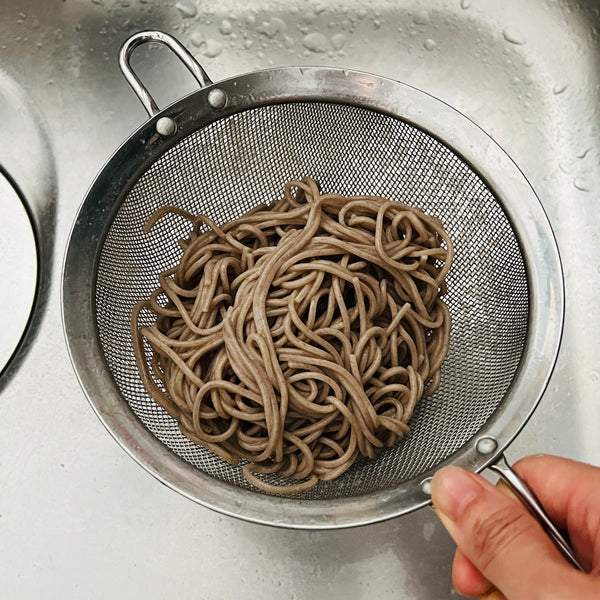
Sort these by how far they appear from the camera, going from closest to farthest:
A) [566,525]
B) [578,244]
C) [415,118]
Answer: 1. [566,525]
2. [415,118]
3. [578,244]

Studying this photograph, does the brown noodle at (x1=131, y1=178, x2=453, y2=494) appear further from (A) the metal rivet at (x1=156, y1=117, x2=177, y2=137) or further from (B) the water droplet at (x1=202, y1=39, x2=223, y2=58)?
(B) the water droplet at (x1=202, y1=39, x2=223, y2=58)

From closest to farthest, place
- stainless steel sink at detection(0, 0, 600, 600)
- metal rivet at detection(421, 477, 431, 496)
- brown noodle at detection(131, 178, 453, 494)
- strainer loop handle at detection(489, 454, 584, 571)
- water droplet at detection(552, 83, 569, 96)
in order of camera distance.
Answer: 1. strainer loop handle at detection(489, 454, 584, 571)
2. metal rivet at detection(421, 477, 431, 496)
3. brown noodle at detection(131, 178, 453, 494)
4. stainless steel sink at detection(0, 0, 600, 600)
5. water droplet at detection(552, 83, 569, 96)

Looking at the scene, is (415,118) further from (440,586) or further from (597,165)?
(440,586)

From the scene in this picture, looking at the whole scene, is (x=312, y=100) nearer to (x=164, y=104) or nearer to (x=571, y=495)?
(x=164, y=104)

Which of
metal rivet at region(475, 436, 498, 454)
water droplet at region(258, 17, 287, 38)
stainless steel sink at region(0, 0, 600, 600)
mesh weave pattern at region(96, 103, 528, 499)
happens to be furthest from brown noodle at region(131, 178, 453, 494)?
water droplet at region(258, 17, 287, 38)

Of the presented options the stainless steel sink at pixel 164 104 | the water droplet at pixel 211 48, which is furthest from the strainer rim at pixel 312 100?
the water droplet at pixel 211 48

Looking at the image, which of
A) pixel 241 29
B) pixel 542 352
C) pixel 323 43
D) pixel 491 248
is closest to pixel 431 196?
pixel 491 248

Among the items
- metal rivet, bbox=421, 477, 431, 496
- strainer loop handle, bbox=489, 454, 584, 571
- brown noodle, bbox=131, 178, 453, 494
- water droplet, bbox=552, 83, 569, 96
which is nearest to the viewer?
strainer loop handle, bbox=489, 454, 584, 571
